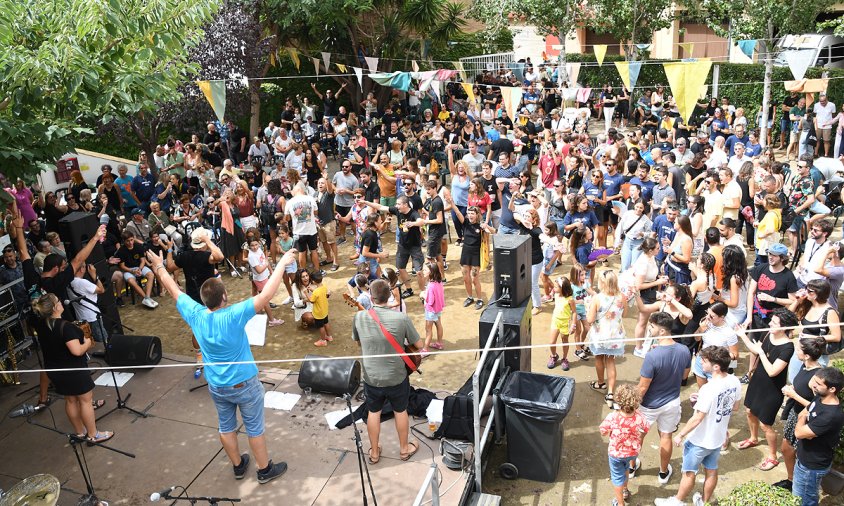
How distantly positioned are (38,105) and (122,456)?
3.12 m

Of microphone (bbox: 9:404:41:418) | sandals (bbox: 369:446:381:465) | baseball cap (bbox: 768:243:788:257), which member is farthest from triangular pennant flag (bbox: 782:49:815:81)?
microphone (bbox: 9:404:41:418)

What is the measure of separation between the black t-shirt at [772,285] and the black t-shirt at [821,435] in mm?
1877

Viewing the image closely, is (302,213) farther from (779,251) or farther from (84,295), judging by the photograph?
(779,251)

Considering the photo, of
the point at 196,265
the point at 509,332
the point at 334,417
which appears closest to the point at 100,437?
the point at 196,265

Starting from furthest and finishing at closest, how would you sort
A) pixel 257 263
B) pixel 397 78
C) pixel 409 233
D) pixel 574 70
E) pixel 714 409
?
pixel 574 70 < pixel 397 78 < pixel 409 233 < pixel 257 263 < pixel 714 409

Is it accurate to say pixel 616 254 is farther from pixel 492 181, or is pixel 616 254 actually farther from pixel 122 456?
pixel 122 456

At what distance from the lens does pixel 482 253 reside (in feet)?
31.5

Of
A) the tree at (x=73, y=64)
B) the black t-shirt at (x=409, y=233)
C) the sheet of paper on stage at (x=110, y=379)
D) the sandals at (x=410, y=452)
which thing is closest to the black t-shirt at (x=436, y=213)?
the black t-shirt at (x=409, y=233)

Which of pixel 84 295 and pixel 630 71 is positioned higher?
pixel 630 71

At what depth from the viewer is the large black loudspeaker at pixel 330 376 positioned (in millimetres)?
6656

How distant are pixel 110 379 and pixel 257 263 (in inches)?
83.8

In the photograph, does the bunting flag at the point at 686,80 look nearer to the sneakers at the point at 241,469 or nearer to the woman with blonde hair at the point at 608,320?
the woman with blonde hair at the point at 608,320

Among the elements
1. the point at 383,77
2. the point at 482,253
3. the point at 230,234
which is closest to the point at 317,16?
the point at 383,77

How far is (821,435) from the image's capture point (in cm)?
470
